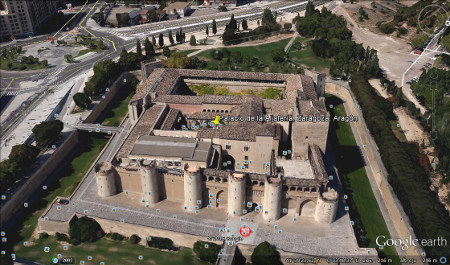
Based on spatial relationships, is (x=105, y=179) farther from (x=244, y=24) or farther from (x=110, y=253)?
(x=244, y=24)

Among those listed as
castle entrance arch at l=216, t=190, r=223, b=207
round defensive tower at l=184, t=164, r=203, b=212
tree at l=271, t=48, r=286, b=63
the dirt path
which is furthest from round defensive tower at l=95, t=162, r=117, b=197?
the dirt path

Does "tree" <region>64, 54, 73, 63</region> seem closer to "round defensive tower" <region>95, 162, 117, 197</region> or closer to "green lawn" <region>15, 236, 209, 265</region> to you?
"round defensive tower" <region>95, 162, 117, 197</region>

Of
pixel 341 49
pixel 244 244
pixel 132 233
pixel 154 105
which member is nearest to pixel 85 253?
pixel 132 233

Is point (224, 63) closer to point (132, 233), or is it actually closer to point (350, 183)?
point (350, 183)

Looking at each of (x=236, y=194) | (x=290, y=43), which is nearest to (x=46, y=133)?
(x=236, y=194)

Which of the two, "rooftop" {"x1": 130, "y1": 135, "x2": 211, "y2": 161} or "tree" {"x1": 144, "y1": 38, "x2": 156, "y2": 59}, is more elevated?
"tree" {"x1": 144, "y1": 38, "x2": 156, "y2": 59}

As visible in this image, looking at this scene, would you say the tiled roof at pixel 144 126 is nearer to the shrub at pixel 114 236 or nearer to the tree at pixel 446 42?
the shrub at pixel 114 236
